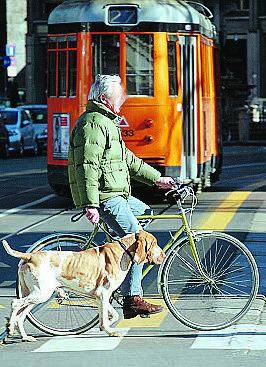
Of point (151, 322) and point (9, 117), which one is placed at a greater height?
point (9, 117)

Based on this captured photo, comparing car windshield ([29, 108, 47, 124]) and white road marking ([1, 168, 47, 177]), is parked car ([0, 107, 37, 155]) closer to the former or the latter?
car windshield ([29, 108, 47, 124])

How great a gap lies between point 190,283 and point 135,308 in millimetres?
473

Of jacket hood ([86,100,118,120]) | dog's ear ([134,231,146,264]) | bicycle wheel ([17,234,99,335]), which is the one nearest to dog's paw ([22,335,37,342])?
bicycle wheel ([17,234,99,335])

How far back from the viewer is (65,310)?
9555 millimetres

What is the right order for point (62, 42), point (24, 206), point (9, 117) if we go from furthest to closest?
point (9, 117) → point (24, 206) → point (62, 42)

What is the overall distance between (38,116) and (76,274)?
37.4m

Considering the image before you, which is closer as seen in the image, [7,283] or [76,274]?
[76,274]

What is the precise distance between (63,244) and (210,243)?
109cm

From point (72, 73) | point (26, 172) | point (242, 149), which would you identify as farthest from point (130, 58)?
point (242, 149)

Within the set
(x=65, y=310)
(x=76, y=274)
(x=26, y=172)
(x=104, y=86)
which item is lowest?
(x=26, y=172)

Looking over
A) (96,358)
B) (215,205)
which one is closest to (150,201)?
(215,205)

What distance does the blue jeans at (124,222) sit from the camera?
30.5 feet

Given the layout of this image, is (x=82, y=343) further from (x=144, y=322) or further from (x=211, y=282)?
(x=211, y=282)

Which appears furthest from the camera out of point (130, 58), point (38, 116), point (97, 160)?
point (38, 116)
